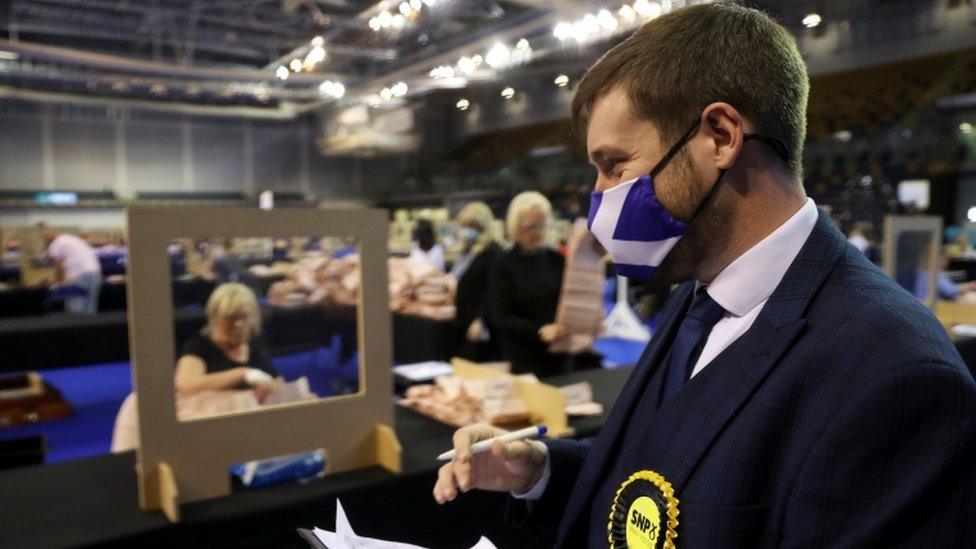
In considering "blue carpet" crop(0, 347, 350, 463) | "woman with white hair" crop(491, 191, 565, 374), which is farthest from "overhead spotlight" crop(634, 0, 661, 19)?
"blue carpet" crop(0, 347, 350, 463)

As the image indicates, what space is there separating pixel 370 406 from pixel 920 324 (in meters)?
1.21

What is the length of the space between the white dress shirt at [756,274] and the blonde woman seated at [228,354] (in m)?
1.05

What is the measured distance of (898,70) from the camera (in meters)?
10.3

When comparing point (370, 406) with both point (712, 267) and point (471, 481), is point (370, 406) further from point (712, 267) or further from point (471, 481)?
point (712, 267)

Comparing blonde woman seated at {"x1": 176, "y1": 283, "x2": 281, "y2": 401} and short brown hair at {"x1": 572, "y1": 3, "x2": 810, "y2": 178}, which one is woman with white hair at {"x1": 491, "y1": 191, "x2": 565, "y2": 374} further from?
short brown hair at {"x1": 572, "y1": 3, "x2": 810, "y2": 178}

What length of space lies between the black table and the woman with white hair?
1.37 metres

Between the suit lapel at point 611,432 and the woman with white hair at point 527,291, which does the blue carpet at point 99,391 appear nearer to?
the suit lapel at point 611,432

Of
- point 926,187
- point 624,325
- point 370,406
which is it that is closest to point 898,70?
point 926,187

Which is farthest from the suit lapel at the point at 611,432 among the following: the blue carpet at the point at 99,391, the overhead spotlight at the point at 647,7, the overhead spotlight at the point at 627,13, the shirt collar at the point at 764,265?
the overhead spotlight at the point at 627,13

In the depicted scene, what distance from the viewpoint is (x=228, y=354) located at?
1.55 metres

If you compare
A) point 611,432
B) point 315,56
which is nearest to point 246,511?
point 611,432

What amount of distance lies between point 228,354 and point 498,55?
9.08 m

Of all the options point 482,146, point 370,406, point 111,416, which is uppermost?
point 482,146

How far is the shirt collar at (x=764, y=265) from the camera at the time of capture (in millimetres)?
837
